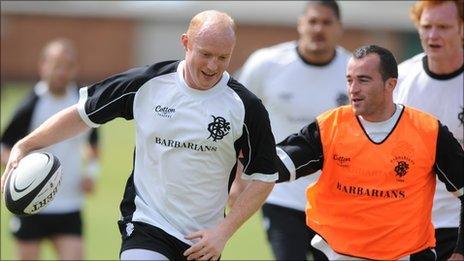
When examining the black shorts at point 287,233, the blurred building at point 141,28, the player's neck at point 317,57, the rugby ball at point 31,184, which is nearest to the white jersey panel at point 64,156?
the black shorts at point 287,233

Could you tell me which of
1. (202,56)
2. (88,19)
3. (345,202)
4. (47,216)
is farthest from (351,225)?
(88,19)

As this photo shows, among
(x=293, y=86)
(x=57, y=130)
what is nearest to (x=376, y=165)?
(x=57, y=130)

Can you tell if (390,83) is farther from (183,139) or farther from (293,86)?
(293,86)

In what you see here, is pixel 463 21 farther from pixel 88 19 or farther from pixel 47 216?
pixel 88 19

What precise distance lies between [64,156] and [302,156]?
13.0 ft

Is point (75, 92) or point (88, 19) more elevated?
point (75, 92)

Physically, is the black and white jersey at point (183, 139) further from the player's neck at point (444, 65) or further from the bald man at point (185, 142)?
the player's neck at point (444, 65)

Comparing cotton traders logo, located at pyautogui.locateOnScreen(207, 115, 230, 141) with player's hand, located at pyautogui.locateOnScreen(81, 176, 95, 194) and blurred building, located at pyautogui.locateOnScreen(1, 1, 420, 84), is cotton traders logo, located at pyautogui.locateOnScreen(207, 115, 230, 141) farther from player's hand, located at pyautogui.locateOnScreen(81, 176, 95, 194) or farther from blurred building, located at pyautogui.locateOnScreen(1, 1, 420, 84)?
blurred building, located at pyautogui.locateOnScreen(1, 1, 420, 84)

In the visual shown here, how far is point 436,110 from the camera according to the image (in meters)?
7.32

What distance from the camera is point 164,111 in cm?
592

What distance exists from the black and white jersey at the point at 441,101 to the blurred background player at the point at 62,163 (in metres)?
3.38

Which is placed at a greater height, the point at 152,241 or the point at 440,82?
the point at 440,82

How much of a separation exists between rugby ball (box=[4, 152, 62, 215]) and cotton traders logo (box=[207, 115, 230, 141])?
3.07 feet

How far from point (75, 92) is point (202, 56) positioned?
14.9 feet
